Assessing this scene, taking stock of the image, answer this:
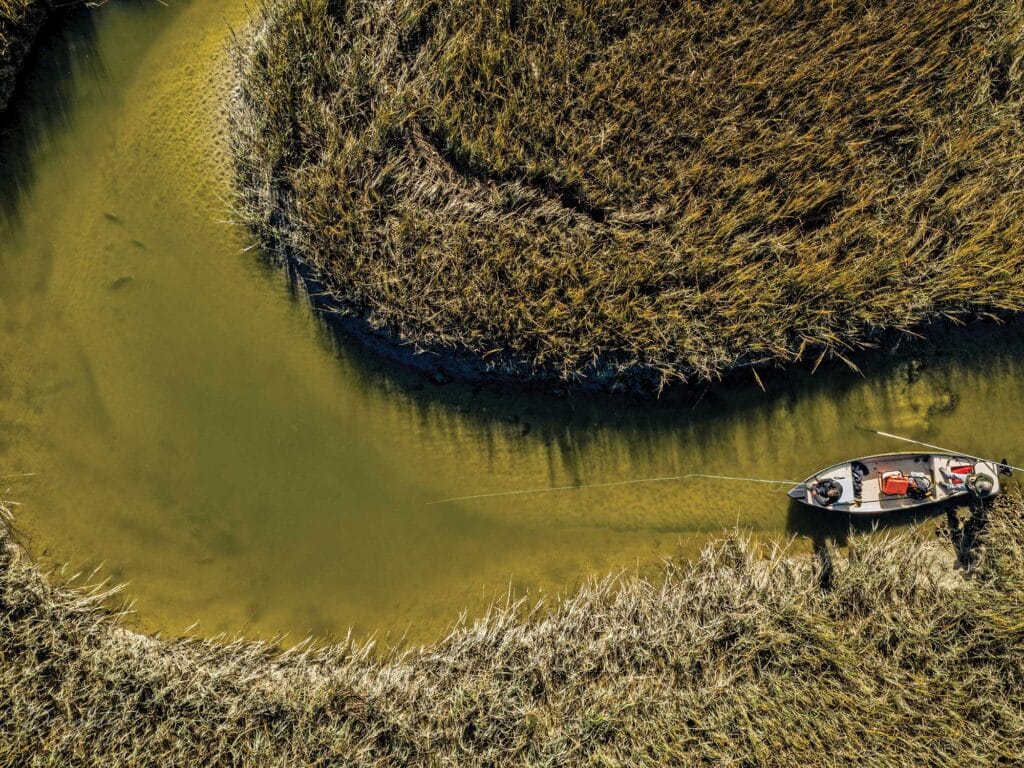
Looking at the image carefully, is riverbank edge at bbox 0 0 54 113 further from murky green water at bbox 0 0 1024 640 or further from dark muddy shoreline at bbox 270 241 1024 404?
dark muddy shoreline at bbox 270 241 1024 404

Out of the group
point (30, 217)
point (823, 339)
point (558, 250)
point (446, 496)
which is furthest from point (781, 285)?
point (30, 217)

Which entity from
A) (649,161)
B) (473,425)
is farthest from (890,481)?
(473,425)

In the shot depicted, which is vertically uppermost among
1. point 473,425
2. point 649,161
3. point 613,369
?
point 649,161

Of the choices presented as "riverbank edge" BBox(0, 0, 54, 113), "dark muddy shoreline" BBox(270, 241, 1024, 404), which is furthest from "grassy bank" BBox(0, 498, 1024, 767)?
"riverbank edge" BBox(0, 0, 54, 113)

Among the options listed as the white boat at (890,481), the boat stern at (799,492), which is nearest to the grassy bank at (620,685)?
the white boat at (890,481)

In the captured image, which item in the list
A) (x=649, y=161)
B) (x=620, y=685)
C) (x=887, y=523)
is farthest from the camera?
(x=887, y=523)

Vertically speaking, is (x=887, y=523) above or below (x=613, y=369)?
below

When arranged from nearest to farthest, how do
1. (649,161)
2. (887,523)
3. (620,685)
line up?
(649,161), (620,685), (887,523)

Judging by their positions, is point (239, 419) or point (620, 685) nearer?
point (620, 685)

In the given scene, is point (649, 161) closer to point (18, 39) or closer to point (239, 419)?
point (239, 419)
